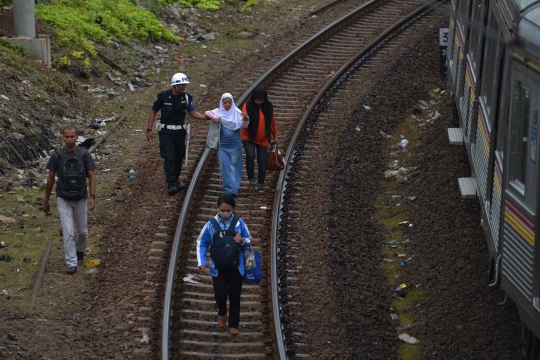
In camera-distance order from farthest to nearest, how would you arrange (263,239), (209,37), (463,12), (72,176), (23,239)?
(209,37) → (463,12) → (263,239) → (23,239) → (72,176)

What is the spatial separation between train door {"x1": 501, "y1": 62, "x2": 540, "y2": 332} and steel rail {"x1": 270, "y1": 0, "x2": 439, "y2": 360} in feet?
7.11

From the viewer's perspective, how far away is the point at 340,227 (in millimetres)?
12445

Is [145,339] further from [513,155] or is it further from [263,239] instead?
[513,155]

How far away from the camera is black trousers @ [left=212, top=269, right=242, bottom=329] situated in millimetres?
9242

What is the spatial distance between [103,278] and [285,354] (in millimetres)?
2633

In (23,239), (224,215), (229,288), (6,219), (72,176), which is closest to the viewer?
(224,215)

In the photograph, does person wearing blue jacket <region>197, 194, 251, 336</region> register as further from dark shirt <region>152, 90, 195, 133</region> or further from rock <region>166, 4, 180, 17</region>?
rock <region>166, 4, 180, 17</region>

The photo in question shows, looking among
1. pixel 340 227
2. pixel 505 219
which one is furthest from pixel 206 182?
pixel 505 219

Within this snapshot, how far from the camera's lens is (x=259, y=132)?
1309 cm

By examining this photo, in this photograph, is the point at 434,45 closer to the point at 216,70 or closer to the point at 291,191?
the point at 216,70

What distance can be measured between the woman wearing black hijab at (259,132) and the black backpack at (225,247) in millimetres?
3924

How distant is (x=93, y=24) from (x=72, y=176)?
388 inches

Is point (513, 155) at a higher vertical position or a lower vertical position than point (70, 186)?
higher

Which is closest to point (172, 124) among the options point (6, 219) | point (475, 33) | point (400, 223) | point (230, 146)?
point (230, 146)
